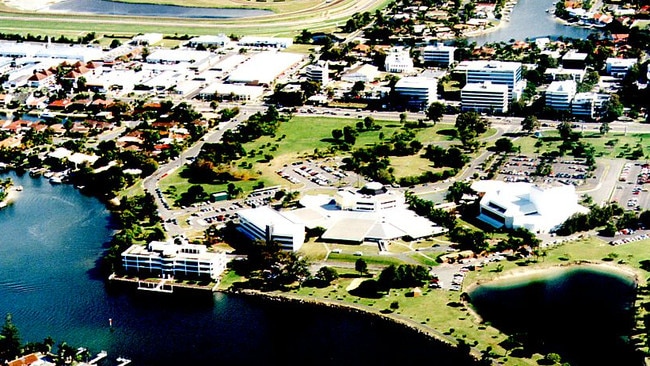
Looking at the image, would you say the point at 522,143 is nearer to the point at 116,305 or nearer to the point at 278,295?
the point at 278,295

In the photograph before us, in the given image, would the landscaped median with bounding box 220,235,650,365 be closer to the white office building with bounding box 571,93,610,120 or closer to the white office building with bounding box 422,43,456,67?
the white office building with bounding box 571,93,610,120

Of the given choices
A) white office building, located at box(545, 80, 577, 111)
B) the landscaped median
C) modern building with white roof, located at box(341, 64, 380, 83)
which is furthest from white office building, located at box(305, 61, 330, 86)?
the landscaped median

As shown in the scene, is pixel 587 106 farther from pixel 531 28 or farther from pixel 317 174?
pixel 531 28

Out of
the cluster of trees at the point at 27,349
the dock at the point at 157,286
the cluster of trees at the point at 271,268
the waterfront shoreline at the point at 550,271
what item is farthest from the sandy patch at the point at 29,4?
the waterfront shoreline at the point at 550,271

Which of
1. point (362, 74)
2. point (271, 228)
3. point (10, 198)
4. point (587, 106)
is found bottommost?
point (10, 198)

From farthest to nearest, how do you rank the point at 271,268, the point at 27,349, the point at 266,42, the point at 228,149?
the point at 266,42 < the point at 228,149 < the point at 271,268 < the point at 27,349

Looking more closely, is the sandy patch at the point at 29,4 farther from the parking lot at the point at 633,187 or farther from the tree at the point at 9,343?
the tree at the point at 9,343

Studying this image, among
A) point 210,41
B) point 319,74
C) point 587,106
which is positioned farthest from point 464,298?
point 210,41
